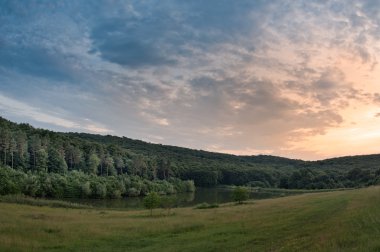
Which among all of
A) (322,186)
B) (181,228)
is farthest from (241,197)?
(322,186)

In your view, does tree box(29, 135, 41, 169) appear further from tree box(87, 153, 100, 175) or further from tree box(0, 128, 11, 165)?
tree box(87, 153, 100, 175)

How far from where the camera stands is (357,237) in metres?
21.4

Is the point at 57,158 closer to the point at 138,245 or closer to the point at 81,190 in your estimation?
the point at 81,190

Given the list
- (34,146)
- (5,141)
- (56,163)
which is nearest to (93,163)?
(56,163)

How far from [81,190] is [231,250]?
121 metres

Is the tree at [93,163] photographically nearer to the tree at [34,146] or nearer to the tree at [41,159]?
the tree at [34,146]

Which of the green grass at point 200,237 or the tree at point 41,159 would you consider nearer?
the green grass at point 200,237

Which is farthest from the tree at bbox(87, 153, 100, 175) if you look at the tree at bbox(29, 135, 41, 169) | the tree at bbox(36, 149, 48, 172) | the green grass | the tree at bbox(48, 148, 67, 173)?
the green grass

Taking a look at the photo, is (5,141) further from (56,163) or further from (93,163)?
(93,163)

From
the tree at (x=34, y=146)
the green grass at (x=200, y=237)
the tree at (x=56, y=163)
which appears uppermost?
the tree at (x=34, y=146)

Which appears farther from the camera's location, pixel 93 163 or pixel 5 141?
pixel 93 163

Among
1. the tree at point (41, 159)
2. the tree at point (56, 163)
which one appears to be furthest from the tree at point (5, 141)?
the tree at point (56, 163)

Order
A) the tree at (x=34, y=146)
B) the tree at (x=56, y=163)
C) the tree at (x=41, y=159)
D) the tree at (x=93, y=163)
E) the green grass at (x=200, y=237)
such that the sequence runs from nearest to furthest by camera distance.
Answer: the green grass at (x=200, y=237), the tree at (x=41, y=159), the tree at (x=56, y=163), the tree at (x=34, y=146), the tree at (x=93, y=163)

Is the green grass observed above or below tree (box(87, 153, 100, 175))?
below
